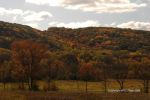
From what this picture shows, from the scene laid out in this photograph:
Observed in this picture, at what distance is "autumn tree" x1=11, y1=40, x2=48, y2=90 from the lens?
320 ft

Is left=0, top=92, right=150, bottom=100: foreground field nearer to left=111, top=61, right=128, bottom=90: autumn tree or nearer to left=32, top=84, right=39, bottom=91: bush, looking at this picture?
left=32, top=84, right=39, bottom=91: bush

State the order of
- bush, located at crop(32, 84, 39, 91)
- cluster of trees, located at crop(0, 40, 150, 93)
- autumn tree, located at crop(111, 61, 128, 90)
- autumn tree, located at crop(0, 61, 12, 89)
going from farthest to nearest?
autumn tree, located at crop(111, 61, 128, 90)
autumn tree, located at crop(0, 61, 12, 89)
cluster of trees, located at crop(0, 40, 150, 93)
bush, located at crop(32, 84, 39, 91)

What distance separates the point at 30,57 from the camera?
9975cm

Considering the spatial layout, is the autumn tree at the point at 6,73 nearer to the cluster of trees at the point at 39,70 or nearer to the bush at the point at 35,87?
the cluster of trees at the point at 39,70

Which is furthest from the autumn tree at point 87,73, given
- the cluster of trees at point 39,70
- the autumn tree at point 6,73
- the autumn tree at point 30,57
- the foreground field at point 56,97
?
the foreground field at point 56,97

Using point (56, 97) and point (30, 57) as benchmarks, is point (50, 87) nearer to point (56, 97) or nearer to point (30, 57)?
point (30, 57)

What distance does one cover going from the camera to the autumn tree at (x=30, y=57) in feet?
320

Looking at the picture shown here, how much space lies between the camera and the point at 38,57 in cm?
10069

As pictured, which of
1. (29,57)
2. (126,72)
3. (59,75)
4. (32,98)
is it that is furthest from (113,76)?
(32,98)

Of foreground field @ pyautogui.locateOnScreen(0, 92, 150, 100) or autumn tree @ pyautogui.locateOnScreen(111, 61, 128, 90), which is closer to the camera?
foreground field @ pyautogui.locateOnScreen(0, 92, 150, 100)

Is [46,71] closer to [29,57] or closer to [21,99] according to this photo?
[29,57]

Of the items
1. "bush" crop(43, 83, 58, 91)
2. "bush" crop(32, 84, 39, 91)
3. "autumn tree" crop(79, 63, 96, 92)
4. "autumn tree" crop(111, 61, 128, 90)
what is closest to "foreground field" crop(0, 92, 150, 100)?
"bush" crop(43, 83, 58, 91)

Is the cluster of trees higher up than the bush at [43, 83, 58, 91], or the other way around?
the cluster of trees

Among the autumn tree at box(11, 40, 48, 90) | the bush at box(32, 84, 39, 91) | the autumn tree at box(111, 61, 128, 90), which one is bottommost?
the bush at box(32, 84, 39, 91)
